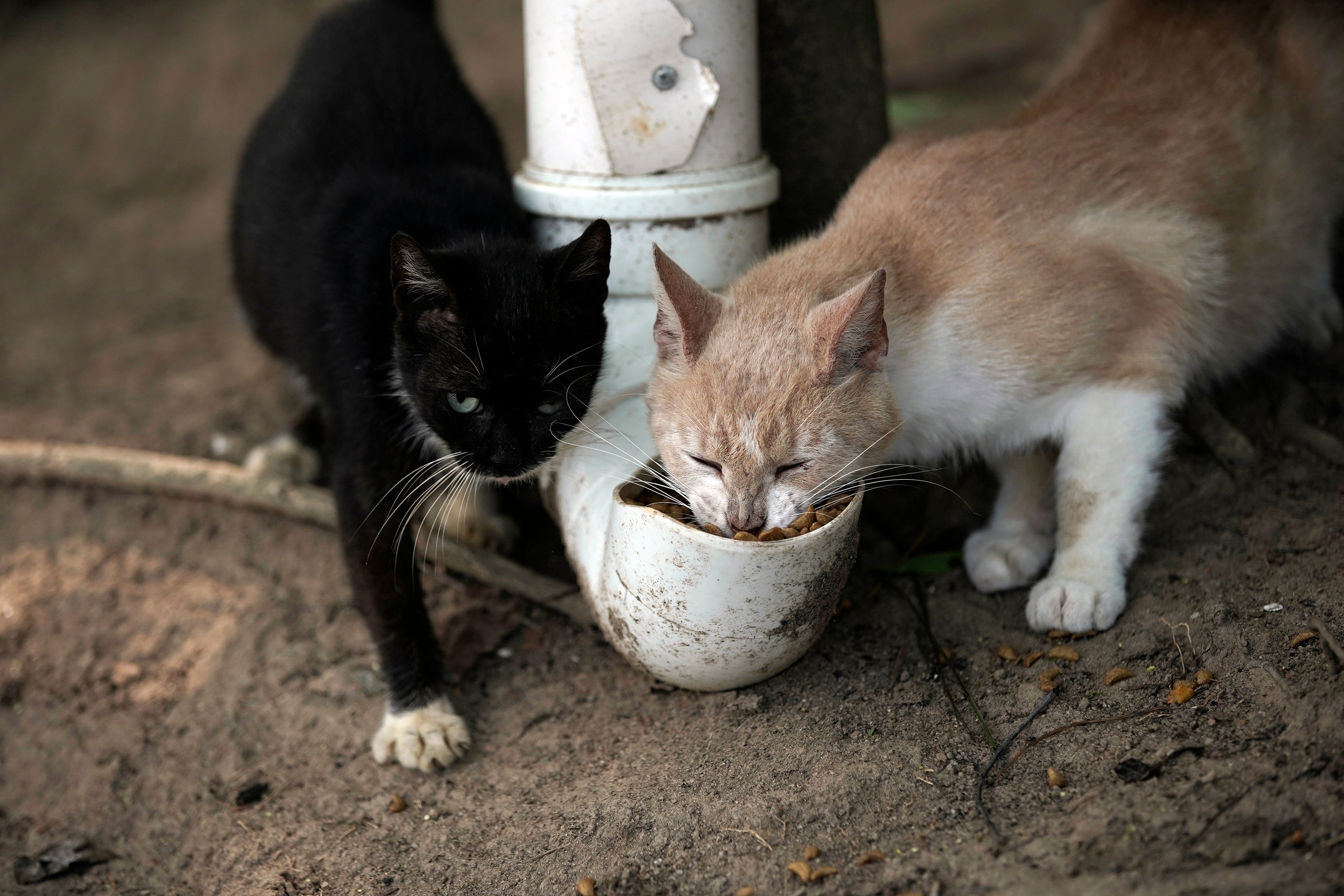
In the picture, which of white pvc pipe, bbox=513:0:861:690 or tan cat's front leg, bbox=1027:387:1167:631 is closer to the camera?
white pvc pipe, bbox=513:0:861:690

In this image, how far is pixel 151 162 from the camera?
6.68 metres

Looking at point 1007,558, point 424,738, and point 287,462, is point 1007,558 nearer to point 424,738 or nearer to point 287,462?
point 424,738

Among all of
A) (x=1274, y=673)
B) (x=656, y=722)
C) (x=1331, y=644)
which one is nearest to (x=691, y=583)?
(x=656, y=722)

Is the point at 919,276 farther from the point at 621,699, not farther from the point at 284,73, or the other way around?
the point at 284,73

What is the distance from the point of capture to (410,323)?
7.90 ft

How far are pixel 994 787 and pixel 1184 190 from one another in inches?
64.7

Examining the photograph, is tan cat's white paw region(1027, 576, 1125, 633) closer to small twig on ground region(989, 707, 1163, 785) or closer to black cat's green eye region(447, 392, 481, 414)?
small twig on ground region(989, 707, 1163, 785)

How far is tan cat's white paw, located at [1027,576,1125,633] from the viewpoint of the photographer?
2.38m

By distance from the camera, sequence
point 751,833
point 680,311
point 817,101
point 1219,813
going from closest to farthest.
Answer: point 1219,813 → point 751,833 → point 680,311 → point 817,101

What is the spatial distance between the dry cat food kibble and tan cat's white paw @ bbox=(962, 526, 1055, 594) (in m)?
0.66

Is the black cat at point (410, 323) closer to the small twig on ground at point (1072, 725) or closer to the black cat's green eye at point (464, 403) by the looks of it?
the black cat's green eye at point (464, 403)

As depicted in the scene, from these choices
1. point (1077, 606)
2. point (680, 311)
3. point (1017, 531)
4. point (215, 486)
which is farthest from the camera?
point (215, 486)

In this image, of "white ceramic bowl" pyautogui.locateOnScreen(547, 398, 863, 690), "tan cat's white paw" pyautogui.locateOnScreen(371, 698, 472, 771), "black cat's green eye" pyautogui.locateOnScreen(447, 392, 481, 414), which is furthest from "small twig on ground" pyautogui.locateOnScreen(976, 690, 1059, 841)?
"black cat's green eye" pyautogui.locateOnScreen(447, 392, 481, 414)

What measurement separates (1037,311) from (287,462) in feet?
8.00
